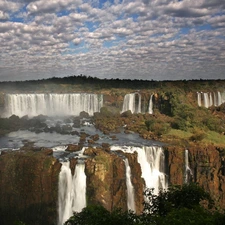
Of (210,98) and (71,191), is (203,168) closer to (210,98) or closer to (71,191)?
(71,191)

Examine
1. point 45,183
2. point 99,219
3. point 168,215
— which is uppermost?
point 168,215

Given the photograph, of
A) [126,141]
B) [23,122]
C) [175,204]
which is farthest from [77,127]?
[175,204]

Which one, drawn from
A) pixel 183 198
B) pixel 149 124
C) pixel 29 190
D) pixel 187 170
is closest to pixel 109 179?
pixel 29 190

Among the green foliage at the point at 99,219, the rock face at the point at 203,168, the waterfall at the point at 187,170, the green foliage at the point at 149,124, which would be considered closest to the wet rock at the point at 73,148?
the rock face at the point at 203,168

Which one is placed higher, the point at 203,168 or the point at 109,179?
the point at 109,179

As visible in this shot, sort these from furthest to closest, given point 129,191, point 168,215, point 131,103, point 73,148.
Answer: point 131,103
point 73,148
point 129,191
point 168,215

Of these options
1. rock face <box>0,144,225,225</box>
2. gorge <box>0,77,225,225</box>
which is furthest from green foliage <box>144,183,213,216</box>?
rock face <box>0,144,225,225</box>
